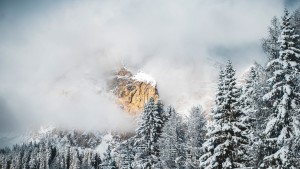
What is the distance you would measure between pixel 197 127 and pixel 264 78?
75.0ft

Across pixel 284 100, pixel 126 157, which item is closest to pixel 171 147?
pixel 126 157

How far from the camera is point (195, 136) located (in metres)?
55.9

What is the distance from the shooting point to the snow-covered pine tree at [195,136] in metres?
53.8

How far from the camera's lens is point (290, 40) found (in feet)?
101

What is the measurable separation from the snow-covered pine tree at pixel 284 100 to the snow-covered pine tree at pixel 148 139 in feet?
79.3

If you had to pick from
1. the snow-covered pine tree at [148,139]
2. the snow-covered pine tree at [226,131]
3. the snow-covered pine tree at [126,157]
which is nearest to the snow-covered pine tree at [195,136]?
the snow-covered pine tree at [148,139]

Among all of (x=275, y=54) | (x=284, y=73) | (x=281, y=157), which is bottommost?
(x=281, y=157)

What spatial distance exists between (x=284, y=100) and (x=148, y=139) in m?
26.9

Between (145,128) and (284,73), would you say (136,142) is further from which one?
(284,73)

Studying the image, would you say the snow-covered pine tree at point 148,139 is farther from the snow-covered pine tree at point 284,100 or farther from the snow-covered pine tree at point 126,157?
the snow-covered pine tree at point 284,100

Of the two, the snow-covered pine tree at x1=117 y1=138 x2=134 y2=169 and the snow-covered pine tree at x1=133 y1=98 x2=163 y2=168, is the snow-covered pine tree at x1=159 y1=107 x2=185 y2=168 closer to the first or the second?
the snow-covered pine tree at x1=133 y1=98 x2=163 y2=168

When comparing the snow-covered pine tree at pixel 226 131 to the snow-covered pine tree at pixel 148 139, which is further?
the snow-covered pine tree at pixel 148 139

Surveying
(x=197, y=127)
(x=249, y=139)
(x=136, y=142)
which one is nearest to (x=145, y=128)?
(x=136, y=142)

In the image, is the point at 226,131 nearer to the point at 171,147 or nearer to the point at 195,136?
the point at 171,147
